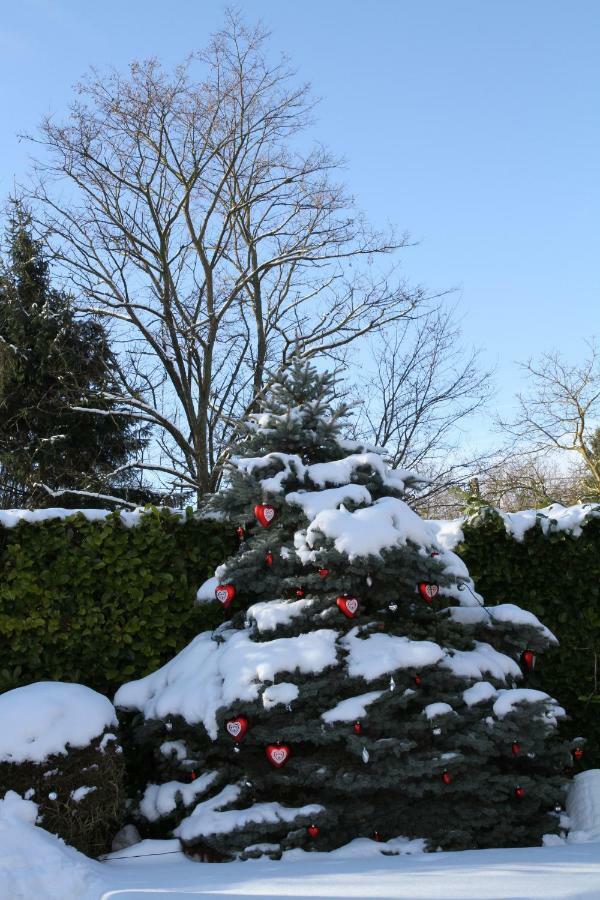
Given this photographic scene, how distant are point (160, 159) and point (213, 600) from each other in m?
13.0

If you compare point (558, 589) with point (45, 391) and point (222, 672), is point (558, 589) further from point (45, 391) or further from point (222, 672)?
point (45, 391)

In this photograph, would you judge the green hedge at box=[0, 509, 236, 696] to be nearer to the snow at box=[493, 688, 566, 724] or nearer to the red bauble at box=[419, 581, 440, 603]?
the red bauble at box=[419, 581, 440, 603]

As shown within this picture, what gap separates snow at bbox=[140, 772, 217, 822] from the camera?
4.59 metres

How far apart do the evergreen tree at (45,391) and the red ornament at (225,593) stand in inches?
386

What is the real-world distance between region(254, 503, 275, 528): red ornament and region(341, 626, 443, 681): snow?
0.94 meters

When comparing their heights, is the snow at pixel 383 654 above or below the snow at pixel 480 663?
above

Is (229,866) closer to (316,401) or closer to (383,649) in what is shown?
(383,649)

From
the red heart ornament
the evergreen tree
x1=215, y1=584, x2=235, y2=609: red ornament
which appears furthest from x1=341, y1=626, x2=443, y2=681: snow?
the evergreen tree

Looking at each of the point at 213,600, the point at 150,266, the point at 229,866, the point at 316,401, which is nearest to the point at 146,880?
the point at 229,866

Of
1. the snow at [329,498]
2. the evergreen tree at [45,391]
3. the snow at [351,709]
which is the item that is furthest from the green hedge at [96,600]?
the evergreen tree at [45,391]

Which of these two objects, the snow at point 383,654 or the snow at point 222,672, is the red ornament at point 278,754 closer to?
the snow at point 222,672

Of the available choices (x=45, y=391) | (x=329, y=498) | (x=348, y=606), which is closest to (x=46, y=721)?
(x=348, y=606)

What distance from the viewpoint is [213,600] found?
546 centimetres

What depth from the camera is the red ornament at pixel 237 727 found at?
4.33 m
